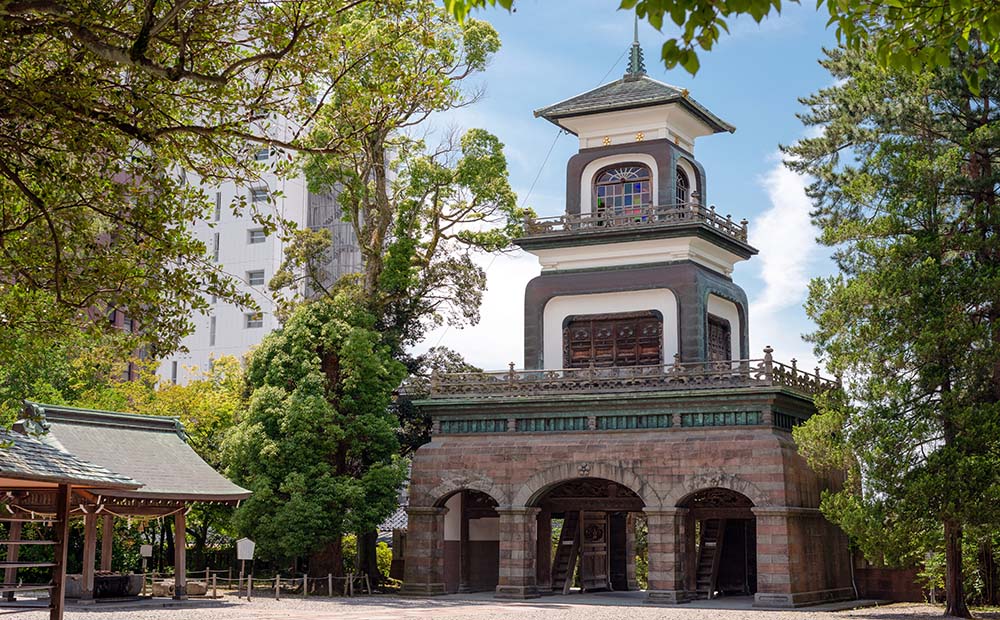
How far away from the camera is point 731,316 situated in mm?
33188

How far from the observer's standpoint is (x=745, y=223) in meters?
33.3

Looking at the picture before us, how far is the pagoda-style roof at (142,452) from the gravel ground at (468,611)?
256 cm

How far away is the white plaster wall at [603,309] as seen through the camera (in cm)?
3092

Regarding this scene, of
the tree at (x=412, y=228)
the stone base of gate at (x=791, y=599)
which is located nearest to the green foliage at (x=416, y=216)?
the tree at (x=412, y=228)

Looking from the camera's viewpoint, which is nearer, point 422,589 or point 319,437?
point 422,589

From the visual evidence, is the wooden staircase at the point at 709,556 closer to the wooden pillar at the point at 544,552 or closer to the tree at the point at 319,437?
the wooden pillar at the point at 544,552

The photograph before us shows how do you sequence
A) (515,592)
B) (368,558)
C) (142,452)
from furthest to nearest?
(368,558) < (515,592) < (142,452)

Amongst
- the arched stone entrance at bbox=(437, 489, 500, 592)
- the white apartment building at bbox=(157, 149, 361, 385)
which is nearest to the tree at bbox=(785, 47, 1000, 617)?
the arched stone entrance at bbox=(437, 489, 500, 592)

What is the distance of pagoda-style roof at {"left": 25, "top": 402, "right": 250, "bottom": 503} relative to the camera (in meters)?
26.8

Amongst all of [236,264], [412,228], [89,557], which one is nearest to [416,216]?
[412,228]

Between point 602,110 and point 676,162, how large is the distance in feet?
8.16

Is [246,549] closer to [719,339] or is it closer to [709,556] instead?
[709,556]

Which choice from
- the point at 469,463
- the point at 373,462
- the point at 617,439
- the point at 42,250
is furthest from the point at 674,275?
the point at 42,250

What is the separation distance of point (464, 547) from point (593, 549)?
3.51 metres
